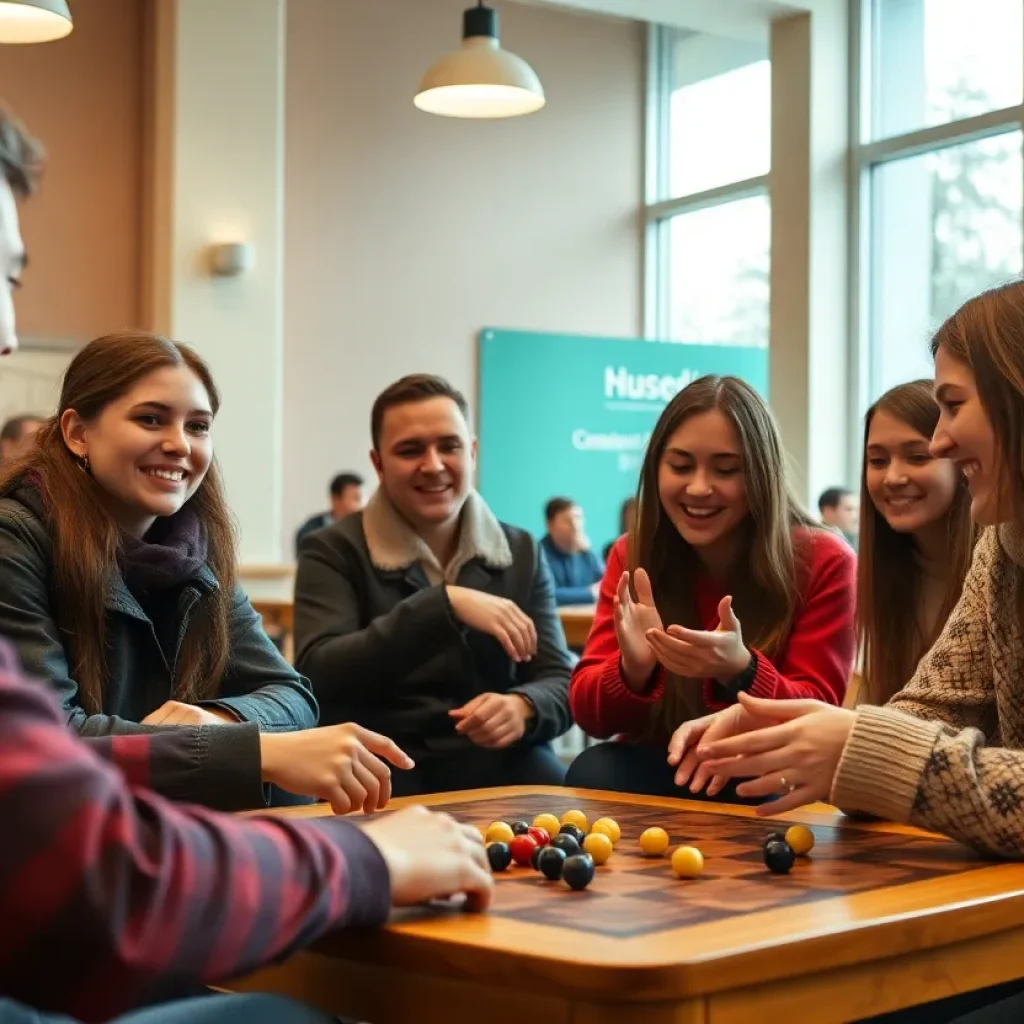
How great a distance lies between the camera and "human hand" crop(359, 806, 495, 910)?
4.14 feet

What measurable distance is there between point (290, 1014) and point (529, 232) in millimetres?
8918

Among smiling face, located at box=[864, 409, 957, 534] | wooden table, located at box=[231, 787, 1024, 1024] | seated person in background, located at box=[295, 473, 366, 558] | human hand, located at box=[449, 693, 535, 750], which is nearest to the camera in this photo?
wooden table, located at box=[231, 787, 1024, 1024]

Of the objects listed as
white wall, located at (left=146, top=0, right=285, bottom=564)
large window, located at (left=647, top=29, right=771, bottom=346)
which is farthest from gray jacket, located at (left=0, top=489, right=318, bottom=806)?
large window, located at (left=647, top=29, right=771, bottom=346)

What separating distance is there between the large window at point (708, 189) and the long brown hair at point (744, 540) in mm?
6833

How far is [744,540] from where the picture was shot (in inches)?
114

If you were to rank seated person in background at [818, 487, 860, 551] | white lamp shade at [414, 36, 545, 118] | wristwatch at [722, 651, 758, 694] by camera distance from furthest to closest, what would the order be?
seated person in background at [818, 487, 860, 551] → white lamp shade at [414, 36, 545, 118] → wristwatch at [722, 651, 758, 694]

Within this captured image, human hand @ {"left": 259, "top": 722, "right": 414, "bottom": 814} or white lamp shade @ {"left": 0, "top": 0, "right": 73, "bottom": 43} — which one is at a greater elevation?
white lamp shade @ {"left": 0, "top": 0, "right": 73, "bottom": 43}

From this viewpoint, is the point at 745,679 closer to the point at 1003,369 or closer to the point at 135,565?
the point at 1003,369

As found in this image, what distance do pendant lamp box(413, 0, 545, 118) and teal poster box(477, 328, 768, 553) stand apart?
Answer: 3582 mm

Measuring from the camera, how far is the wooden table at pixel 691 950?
3.80ft

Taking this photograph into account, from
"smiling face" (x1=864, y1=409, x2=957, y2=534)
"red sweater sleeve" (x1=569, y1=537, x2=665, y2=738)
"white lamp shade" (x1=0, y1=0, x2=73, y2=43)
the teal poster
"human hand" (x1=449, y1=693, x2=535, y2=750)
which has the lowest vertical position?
"human hand" (x1=449, y1=693, x2=535, y2=750)

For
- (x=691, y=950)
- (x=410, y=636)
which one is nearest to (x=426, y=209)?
(x=410, y=636)

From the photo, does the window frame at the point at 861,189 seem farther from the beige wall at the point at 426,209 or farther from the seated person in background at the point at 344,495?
the seated person in background at the point at 344,495

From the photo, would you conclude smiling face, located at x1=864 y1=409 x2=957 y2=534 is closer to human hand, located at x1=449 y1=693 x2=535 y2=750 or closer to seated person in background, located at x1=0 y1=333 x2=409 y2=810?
human hand, located at x1=449 y1=693 x2=535 y2=750
